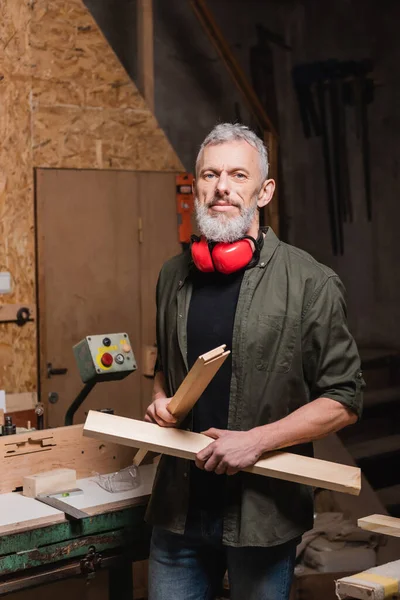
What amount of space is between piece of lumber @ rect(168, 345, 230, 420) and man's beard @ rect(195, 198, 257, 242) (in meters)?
0.33

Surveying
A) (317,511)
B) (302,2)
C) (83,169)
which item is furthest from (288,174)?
(317,511)

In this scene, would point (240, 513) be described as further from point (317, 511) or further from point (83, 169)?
point (83, 169)

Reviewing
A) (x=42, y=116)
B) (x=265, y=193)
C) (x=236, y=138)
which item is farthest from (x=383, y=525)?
(x=42, y=116)

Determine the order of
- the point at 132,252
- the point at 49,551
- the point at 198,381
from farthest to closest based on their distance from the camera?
the point at 132,252, the point at 49,551, the point at 198,381

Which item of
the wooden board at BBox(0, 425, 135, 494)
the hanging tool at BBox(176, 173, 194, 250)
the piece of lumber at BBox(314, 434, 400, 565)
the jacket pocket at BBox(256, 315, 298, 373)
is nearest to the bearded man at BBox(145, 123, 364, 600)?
the jacket pocket at BBox(256, 315, 298, 373)

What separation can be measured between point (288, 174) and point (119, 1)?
164 centimetres

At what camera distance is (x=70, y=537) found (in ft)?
8.07

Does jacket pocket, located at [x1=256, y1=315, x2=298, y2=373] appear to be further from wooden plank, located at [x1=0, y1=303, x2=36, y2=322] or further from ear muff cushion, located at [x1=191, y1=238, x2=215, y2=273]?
wooden plank, located at [x1=0, y1=303, x2=36, y2=322]

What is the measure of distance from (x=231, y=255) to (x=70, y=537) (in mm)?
990

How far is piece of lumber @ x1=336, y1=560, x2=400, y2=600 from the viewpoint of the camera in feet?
5.29

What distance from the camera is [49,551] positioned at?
7.91 ft

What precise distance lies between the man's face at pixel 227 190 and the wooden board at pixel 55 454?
98 cm

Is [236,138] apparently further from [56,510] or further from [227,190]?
[56,510]

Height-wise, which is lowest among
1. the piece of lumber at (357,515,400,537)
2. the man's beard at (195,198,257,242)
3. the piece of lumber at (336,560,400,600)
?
the piece of lumber at (336,560,400,600)
